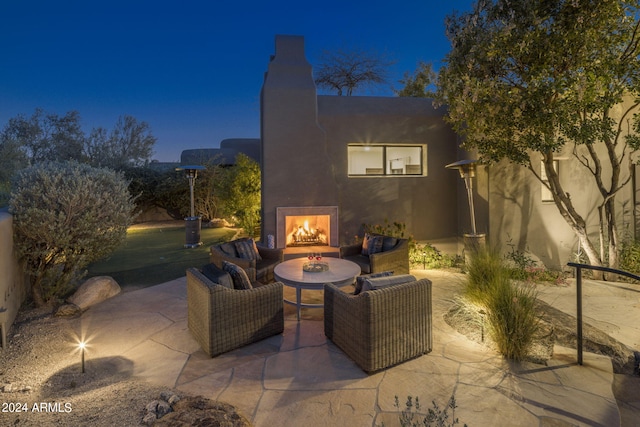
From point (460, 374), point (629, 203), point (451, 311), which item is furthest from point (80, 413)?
point (629, 203)

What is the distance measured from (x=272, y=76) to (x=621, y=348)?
7.99 metres

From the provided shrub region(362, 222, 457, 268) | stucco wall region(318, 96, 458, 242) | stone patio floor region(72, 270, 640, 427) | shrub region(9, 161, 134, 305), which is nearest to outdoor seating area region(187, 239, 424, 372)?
stone patio floor region(72, 270, 640, 427)

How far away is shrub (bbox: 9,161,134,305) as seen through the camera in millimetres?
4520

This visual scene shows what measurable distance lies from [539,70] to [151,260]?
9296 mm

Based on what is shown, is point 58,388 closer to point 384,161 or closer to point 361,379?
point 361,379

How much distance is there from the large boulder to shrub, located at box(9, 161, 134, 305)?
0.92ft

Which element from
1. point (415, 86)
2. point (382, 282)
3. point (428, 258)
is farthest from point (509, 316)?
point (415, 86)

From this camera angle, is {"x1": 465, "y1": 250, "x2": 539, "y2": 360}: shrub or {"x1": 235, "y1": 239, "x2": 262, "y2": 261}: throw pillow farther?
{"x1": 235, "y1": 239, "x2": 262, "y2": 261}: throw pillow

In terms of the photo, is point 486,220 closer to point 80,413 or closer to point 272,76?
point 272,76

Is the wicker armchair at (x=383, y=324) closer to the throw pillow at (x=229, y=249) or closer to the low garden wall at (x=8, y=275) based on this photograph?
the throw pillow at (x=229, y=249)

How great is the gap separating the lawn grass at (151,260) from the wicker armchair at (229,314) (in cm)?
302

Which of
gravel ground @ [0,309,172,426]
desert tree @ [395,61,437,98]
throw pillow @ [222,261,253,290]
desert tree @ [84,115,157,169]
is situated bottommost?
gravel ground @ [0,309,172,426]

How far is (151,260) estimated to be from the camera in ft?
26.6

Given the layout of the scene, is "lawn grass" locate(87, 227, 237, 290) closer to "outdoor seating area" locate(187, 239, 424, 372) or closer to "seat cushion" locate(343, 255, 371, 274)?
"outdoor seating area" locate(187, 239, 424, 372)
